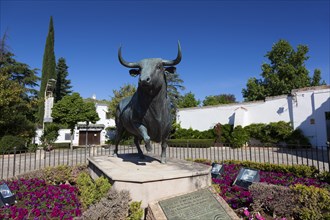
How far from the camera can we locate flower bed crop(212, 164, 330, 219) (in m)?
4.04

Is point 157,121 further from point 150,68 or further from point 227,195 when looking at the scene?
point 227,195

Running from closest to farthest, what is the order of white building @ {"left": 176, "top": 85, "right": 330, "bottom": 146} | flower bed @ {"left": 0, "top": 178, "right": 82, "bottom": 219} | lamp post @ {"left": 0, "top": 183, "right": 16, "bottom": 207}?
flower bed @ {"left": 0, "top": 178, "right": 82, "bottom": 219}, lamp post @ {"left": 0, "top": 183, "right": 16, "bottom": 207}, white building @ {"left": 176, "top": 85, "right": 330, "bottom": 146}

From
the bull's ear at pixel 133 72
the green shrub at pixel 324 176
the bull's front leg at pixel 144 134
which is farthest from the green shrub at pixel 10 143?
the green shrub at pixel 324 176

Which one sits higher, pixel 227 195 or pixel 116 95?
pixel 116 95

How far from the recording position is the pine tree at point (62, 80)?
33.1 metres

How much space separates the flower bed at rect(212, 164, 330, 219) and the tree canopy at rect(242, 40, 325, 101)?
21.9m

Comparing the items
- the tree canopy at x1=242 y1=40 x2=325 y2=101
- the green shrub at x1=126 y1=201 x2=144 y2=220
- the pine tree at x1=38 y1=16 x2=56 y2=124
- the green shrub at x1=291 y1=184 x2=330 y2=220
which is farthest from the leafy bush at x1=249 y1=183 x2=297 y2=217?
the pine tree at x1=38 y1=16 x2=56 y2=124

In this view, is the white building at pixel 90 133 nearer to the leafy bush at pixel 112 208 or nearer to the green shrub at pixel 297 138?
the green shrub at pixel 297 138

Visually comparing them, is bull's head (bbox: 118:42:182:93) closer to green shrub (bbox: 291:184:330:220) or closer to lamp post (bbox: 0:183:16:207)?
green shrub (bbox: 291:184:330:220)

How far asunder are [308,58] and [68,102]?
26.9m

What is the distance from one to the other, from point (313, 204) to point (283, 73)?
85.3 feet

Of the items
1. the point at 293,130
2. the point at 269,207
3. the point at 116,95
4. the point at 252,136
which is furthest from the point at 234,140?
the point at 269,207

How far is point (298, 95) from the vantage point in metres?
17.0

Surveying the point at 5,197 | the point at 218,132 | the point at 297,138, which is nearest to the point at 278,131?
the point at 297,138
